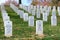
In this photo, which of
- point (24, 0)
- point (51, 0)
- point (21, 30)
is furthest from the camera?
point (24, 0)

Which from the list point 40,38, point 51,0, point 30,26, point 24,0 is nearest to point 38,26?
point 40,38

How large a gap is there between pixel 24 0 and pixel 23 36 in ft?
89.0

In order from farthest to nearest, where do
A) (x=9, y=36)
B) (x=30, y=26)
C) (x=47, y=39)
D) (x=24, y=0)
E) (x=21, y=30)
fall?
(x=24, y=0) → (x=30, y=26) → (x=21, y=30) → (x=9, y=36) → (x=47, y=39)

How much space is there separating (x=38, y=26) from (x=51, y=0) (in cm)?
1828

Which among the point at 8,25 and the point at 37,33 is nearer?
the point at 8,25

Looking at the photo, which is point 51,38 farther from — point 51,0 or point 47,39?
point 51,0

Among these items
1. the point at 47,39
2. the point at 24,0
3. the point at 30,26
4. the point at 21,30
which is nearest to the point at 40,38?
the point at 47,39

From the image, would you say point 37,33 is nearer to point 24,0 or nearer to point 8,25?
point 8,25

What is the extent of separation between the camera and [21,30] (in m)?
9.43

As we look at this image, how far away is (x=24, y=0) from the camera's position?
3519 cm

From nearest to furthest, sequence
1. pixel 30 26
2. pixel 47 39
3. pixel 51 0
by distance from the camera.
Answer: pixel 47 39 → pixel 30 26 → pixel 51 0

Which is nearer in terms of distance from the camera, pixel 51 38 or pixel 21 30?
pixel 51 38

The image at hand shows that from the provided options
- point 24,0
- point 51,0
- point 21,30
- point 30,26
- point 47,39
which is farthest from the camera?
point 24,0

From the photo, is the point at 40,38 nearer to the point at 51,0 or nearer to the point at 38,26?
the point at 38,26
